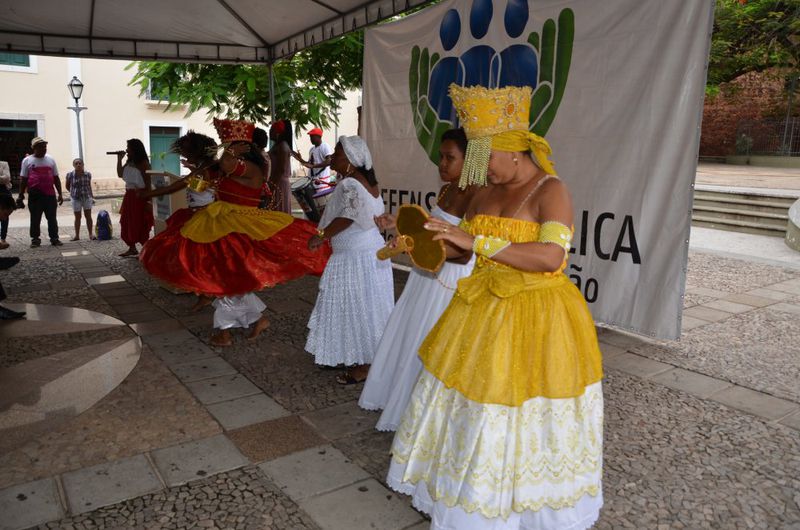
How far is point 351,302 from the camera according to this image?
14.2 feet

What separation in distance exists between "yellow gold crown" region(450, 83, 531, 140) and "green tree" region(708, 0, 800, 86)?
73.1 feet

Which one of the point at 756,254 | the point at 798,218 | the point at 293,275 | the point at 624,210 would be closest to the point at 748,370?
the point at 624,210

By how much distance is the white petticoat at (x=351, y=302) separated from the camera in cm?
430

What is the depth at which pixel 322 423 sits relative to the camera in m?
3.68

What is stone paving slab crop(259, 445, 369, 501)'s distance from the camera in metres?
2.97

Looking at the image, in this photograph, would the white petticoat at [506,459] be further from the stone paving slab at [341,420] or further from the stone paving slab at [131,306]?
the stone paving slab at [131,306]

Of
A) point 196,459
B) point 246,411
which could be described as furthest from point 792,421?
point 196,459

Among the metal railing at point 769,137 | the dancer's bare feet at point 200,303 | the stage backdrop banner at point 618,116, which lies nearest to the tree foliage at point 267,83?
the stage backdrop banner at point 618,116

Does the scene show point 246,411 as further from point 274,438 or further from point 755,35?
point 755,35

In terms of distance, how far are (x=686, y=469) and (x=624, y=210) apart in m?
2.40

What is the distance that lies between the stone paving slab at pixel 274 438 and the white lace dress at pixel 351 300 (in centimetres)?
75

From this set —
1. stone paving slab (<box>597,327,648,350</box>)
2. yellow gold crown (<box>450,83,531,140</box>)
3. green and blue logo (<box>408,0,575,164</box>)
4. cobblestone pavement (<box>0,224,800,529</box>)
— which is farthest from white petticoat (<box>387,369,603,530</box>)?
green and blue logo (<box>408,0,575,164</box>)

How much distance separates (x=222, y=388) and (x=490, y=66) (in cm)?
415

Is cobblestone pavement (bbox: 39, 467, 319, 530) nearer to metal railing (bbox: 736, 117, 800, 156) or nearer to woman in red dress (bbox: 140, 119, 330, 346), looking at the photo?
woman in red dress (bbox: 140, 119, 330, 346)
